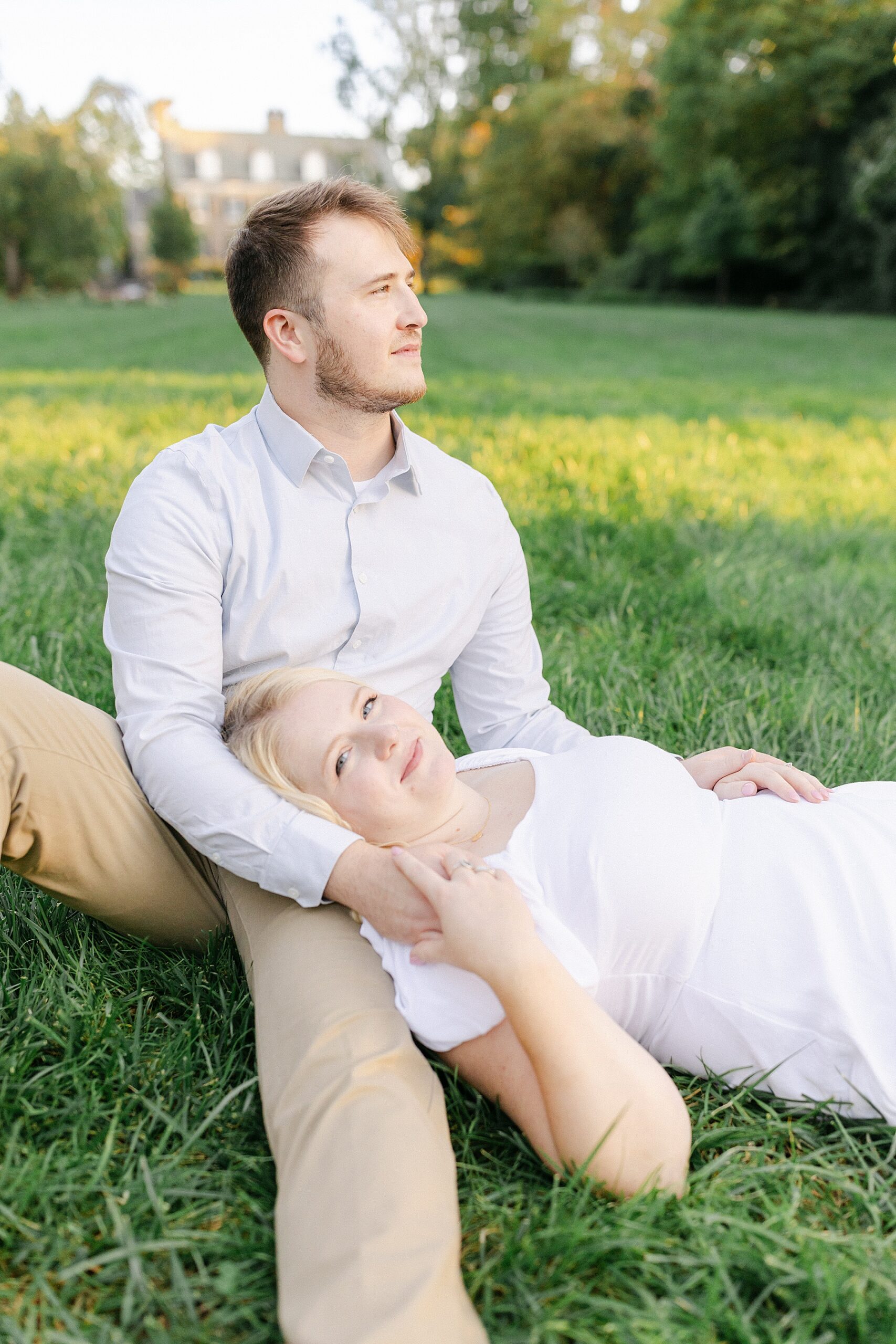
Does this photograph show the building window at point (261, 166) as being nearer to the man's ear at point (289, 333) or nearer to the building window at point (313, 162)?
the building window at point (313, 162)

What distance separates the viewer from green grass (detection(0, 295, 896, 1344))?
1473 millimetres

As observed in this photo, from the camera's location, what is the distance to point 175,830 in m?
2.22

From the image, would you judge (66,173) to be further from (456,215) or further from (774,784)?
(774,784)

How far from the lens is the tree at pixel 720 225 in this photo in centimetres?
3456

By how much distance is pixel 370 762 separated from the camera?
1937 mm

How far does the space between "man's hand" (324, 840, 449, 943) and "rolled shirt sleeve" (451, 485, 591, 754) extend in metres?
0.86

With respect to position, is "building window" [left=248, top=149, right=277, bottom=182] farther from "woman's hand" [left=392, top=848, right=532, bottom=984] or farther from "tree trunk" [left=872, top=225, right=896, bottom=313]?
"woman's hand" [left=392, top=848, right=532, bottom=984]

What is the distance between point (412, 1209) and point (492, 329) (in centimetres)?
2130

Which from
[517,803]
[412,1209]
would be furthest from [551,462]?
[412,1209]

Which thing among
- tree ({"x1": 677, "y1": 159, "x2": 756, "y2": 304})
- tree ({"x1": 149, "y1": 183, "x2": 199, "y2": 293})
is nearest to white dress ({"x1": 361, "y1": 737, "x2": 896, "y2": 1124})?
tree ({"x1": 677, "y1": 159, "x2": 756, "y2": 304})

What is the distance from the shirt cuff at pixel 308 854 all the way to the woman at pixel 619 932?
0.05 metres

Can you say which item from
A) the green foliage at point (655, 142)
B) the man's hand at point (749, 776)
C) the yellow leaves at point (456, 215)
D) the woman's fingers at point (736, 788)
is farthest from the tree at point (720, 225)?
the woman's fingers at point (736, 788)

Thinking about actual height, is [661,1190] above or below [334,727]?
below

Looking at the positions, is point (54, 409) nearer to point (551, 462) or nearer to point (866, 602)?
point (551, 462)
